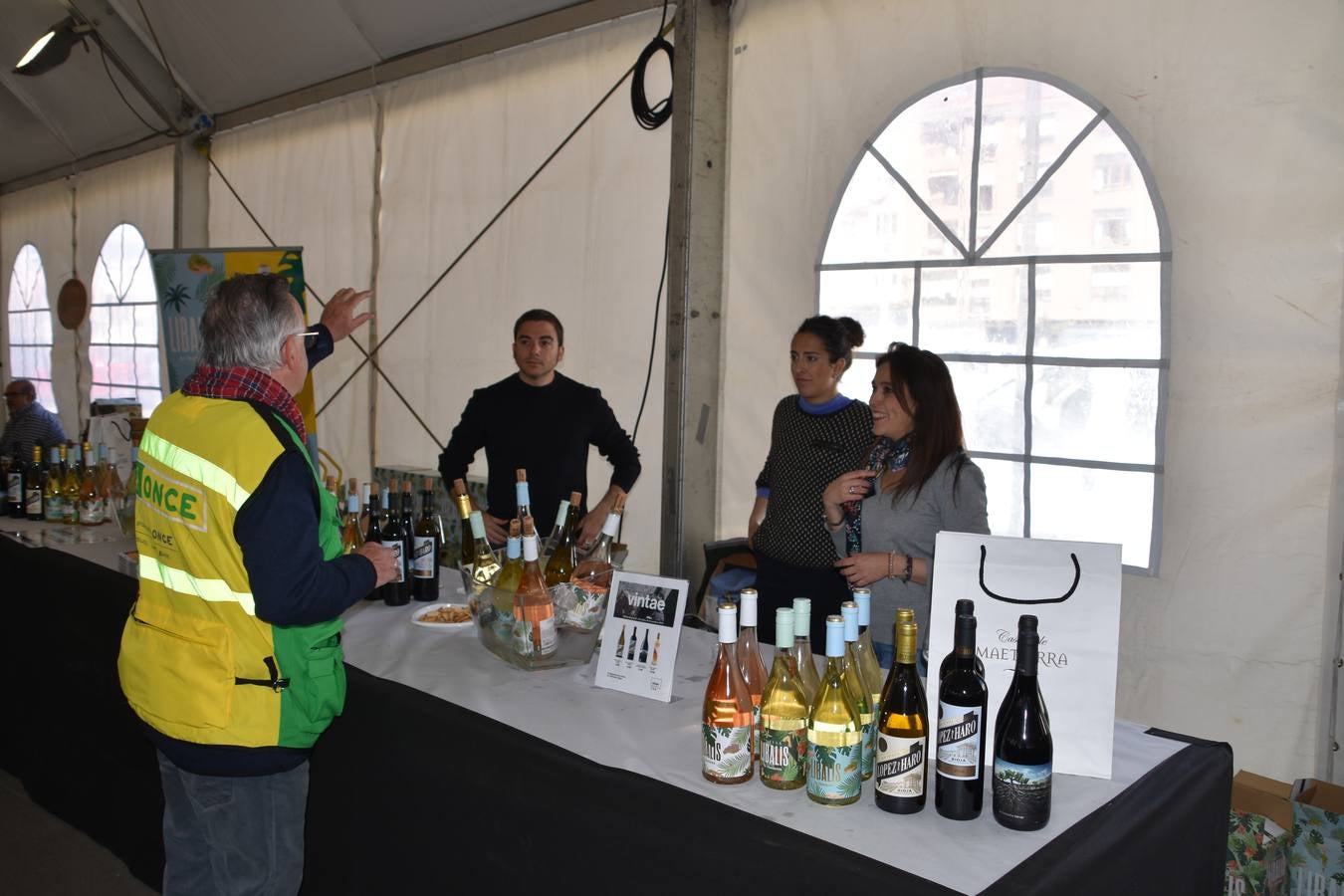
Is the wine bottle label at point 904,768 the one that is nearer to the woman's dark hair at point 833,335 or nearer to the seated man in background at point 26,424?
the woman's dark hair at point 833,335

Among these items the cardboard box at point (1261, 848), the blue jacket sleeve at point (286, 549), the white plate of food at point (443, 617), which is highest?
the blue jacket sleeve at point (286, 549)

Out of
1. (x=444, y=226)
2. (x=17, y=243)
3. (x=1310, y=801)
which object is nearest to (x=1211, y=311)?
(x=1310, y=801)

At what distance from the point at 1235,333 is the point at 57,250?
8634 millimetres

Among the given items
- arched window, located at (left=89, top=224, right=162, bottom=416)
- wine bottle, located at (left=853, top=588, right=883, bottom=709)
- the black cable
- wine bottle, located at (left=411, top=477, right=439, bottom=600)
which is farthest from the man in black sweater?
arched window, located at (left=89, top=224, right=162, bottom=416)

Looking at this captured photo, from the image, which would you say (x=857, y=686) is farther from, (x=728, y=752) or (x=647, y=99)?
(x=647, y=99)

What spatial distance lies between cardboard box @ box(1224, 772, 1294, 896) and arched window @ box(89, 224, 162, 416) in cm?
677

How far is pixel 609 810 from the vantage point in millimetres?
1306

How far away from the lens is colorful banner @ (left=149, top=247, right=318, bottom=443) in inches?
198

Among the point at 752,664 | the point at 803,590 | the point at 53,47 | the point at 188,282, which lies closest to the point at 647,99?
the point at 803,590

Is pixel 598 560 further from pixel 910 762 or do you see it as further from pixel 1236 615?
pixel 1236 615

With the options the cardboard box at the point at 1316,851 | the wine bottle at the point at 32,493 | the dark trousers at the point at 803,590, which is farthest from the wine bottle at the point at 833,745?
the wine bottle at the point at 32,493

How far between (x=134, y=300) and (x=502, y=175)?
412cm

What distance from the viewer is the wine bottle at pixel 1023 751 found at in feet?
3.85

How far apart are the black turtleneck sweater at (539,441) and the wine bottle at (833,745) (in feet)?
6.19
